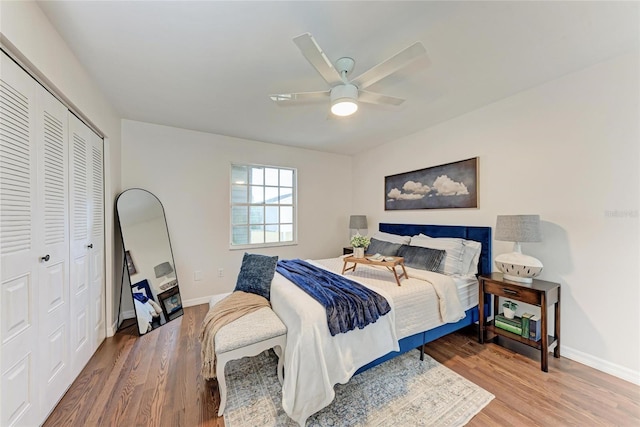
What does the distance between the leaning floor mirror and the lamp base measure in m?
3.72

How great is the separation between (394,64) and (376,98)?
46 centimetres

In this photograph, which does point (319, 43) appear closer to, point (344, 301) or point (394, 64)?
point (394, 64)

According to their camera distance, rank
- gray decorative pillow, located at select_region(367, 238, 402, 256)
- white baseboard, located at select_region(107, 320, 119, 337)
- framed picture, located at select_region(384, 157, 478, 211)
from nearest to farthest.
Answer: white baseboard, located at select_region(107, 320, 119, 337)
framed picture, located at select_region(384, 157, 478, 211)
gray decorative pillow, located at select_region(367, 238, 402, 256)

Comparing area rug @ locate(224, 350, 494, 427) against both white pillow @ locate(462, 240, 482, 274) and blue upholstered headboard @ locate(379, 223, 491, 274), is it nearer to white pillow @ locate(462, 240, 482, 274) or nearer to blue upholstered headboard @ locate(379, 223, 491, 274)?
white pillow @ locate(462, 240, 482, 274)

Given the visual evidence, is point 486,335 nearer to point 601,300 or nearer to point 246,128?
point 601,300

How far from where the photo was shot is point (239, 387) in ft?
6.00

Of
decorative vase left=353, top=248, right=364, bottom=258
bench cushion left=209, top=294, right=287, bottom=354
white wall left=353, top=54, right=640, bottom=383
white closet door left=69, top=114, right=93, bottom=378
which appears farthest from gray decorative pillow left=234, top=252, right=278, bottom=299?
white wall left=353, top=54, right=640, bottom=383

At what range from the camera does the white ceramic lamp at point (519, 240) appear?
6.93 ft

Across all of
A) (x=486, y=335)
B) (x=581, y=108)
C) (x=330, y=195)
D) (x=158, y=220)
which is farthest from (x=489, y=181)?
(x=158, y=220)

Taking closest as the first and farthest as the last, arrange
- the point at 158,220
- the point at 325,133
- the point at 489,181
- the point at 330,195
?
the point at 489,181
the point at 158,220
the point at 325,133
the point at 330,195

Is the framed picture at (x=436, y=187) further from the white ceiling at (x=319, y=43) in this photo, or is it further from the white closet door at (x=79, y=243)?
the white closet door at (x=79, y=243)

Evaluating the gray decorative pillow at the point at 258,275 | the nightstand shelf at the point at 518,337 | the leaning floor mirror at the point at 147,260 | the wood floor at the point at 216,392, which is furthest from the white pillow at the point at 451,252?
the leaning floor mirror at the point at 147,260

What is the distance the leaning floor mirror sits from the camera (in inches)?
107

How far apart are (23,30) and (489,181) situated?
3.83m
